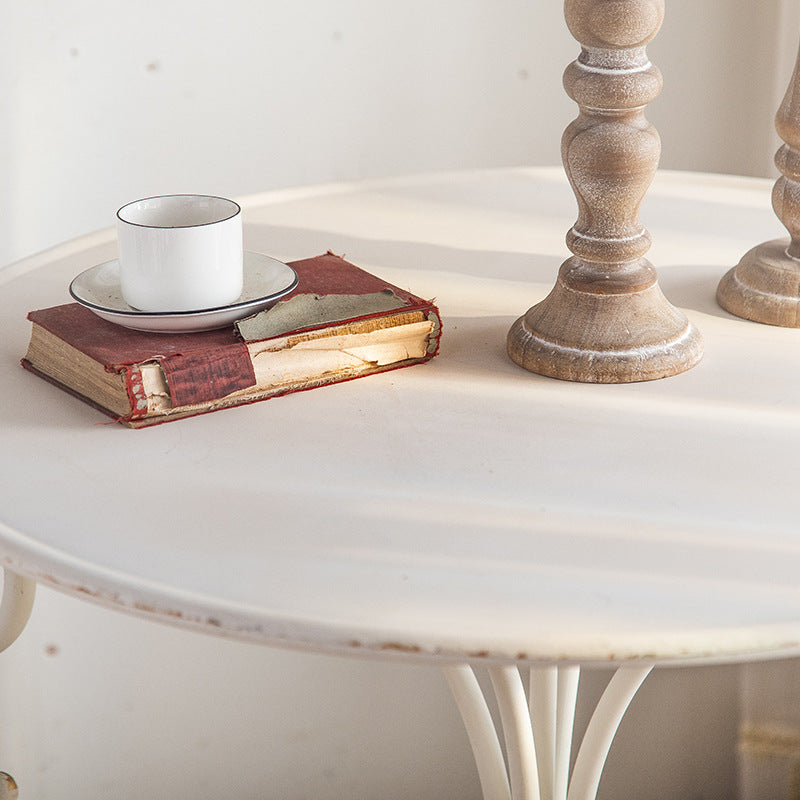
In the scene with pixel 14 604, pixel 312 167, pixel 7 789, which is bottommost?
pixel 7 789

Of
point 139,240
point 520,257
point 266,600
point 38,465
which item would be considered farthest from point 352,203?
point 266,600

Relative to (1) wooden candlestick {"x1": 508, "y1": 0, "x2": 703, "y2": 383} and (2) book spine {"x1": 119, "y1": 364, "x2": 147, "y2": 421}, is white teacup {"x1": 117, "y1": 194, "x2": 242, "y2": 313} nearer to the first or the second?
(2) book spine {"x1": 119, "y1": 364, "x2": 147, "y2": 421}

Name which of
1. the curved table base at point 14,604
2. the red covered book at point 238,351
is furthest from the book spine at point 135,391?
the curved table base at point 14,604

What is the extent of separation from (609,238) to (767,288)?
0.15m

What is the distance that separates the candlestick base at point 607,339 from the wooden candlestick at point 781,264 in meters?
0.10

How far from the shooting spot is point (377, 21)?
1.32m

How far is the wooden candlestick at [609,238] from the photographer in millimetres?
603

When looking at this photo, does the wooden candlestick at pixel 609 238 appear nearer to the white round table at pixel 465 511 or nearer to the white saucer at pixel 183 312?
the white round table at pixel 465 511

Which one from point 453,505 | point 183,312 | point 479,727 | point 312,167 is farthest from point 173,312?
point 312,167

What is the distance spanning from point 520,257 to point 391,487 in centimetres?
37

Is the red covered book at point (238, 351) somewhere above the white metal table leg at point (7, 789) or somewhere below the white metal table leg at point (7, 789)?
above

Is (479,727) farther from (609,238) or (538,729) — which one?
(609,238)

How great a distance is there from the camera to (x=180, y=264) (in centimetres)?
62

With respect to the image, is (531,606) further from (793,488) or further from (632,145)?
(632,145)
